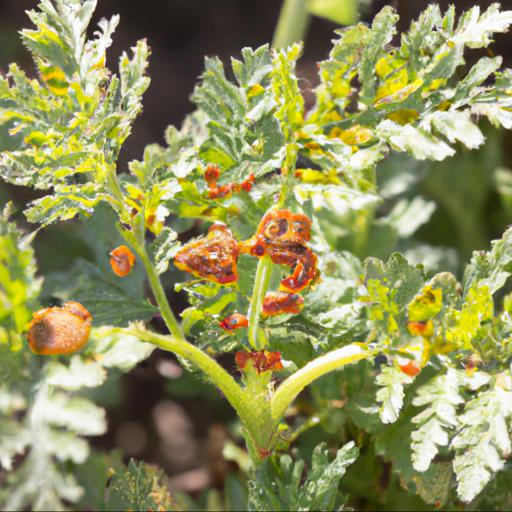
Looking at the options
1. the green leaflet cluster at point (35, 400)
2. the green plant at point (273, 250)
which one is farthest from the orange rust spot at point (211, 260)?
the green leaflet cluster at point (35, 400)

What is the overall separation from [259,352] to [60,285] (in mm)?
567

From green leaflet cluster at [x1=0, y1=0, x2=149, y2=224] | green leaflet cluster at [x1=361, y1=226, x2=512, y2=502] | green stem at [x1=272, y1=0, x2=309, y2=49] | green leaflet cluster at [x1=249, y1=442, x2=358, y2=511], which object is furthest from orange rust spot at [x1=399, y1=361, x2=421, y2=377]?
green stem at [x1=272, y1=0, x2=309, y2=49]

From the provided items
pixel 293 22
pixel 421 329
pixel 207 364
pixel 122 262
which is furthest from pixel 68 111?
pixel 293 22

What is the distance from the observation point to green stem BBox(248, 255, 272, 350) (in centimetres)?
72

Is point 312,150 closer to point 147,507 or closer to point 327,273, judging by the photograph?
point 327,273

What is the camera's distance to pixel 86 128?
715 mm

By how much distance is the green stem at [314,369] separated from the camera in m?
0.70

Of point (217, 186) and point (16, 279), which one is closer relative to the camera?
point (16, 279)

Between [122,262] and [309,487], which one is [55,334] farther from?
[309,487]

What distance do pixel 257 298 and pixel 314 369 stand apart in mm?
85

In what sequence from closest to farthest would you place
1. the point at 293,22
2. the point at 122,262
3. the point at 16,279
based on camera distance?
the point at 16,279 < the point at 122,262 < the point at 293,22

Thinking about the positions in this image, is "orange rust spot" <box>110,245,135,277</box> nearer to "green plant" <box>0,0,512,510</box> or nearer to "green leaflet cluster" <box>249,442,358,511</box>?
"green plant" <box>0,0,512,510</box>

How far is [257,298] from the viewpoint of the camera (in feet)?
2.36

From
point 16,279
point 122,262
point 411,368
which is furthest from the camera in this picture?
point 122,262
